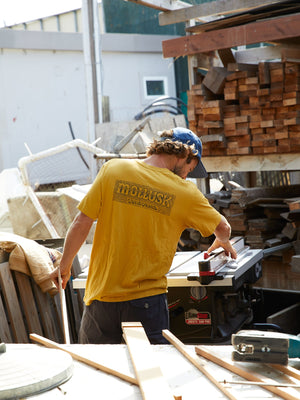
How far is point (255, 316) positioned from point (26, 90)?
1464cm

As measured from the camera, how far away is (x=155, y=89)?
21172 millimetres

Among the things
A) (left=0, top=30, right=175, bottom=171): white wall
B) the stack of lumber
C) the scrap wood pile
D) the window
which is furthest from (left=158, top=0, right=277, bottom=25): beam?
the window

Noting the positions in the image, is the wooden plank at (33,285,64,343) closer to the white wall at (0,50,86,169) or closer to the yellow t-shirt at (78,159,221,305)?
the yellow t-shirt at (78,159,221,305)

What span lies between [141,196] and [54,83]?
1636cm

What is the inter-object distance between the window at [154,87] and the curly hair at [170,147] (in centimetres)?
1742

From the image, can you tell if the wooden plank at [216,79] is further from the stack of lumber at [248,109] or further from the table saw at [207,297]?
the table saw at [207,297]

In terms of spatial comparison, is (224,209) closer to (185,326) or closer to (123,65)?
(185,326)

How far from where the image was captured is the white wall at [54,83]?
18328 mm

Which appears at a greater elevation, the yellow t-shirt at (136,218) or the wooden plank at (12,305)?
the yellow t-shirt at (136,218)

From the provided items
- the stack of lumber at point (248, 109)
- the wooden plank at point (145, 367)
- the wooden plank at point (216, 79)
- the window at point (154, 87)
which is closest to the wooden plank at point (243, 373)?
the wooden plank at point (145, 367)

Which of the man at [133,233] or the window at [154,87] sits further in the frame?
the window at [154,87]

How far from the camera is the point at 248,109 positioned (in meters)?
6.90

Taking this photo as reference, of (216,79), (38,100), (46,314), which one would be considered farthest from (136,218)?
(38,100)

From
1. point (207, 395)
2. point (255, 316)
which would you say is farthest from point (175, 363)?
point (255, 316)
